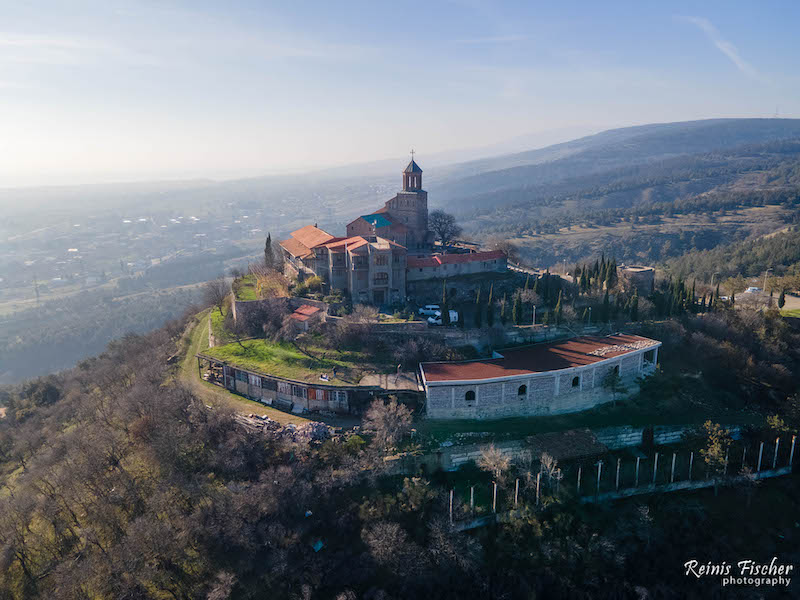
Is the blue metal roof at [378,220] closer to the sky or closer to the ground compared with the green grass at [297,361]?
closer to the sky

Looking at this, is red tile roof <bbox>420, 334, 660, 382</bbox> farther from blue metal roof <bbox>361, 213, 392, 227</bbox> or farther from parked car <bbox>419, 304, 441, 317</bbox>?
blue metal roof <bbox>361, 213, 392, 227</bbox>

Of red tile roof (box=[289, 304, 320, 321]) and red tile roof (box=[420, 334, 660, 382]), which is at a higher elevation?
red tile roof (box=[289, 304, 320, 321])

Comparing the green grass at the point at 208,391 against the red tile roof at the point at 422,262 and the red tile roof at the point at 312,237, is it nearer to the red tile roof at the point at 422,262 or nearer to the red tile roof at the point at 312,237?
the red tile roof at the point at 312,237

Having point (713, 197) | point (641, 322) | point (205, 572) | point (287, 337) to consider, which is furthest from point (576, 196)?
point (205, 572)

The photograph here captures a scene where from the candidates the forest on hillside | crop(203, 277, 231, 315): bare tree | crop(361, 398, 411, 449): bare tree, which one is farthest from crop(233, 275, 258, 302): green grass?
crop(361, 398, 411, 449): bare tree

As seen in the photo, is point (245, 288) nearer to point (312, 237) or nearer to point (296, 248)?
point (296, 248)

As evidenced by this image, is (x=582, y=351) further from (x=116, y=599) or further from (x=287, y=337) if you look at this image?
(x=116, y=599)

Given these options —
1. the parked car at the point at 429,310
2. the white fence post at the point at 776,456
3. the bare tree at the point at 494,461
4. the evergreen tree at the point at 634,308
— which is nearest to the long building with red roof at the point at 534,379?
the bare tree at the point at 494,461
